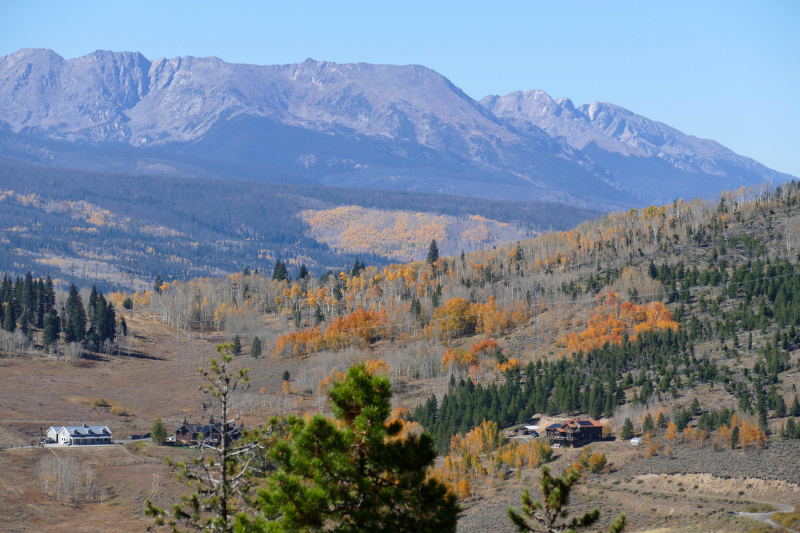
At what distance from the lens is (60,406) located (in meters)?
128

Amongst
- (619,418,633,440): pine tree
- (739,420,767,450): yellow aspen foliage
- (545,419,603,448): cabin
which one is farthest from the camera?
(545,419,603,448): cabin

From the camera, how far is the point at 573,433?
110625 millimetres

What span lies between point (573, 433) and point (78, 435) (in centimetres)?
5929

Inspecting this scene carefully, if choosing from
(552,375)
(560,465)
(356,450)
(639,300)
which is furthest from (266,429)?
(639,300)

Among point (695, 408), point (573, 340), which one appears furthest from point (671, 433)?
point (573, 340)

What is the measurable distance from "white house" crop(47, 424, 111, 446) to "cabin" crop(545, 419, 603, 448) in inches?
2131

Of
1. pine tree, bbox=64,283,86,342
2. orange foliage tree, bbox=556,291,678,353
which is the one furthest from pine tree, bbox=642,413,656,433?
pine tree, bbox=64,283,86,342

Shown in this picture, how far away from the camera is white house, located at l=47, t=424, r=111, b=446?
358 ft

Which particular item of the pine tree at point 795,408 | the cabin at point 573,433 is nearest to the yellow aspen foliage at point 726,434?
the pine tree at point 795,408

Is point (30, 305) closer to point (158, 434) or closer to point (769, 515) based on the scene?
point (158, 434)

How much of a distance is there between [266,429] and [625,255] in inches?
6455

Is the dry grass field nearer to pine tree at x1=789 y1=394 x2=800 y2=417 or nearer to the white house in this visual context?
the white house

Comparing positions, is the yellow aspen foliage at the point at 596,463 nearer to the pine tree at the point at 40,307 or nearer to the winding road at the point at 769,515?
the winding road at the point at 769,515

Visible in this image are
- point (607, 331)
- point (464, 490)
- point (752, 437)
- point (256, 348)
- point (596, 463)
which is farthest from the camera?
point (256, 348)
